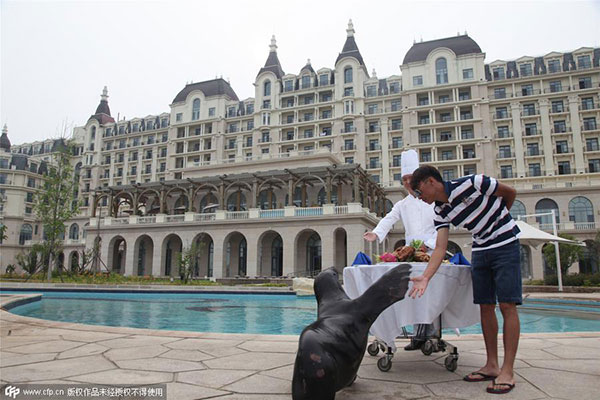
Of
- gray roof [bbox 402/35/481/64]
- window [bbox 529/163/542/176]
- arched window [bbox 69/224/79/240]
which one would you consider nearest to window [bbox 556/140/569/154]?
window [bbox 529/163/542/176]

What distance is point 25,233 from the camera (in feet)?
184

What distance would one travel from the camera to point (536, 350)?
3.85m

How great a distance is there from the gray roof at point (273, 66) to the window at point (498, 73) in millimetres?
24310

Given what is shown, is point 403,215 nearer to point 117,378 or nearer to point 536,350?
point 536,350

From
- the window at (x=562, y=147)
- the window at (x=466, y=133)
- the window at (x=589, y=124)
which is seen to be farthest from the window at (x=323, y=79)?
the window at (x=589, y=124)

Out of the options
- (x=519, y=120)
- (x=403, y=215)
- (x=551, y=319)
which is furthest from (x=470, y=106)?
(x=403, y=215)

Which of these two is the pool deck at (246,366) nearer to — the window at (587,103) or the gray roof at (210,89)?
the window at (587,103)

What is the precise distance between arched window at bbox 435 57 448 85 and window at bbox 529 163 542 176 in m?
12.1

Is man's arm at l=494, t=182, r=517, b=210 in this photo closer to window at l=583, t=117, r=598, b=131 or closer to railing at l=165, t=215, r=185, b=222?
railing at l=165, t=215, r=185, b=222

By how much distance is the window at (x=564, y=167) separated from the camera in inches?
1494

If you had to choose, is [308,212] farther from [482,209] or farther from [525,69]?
[525,69]

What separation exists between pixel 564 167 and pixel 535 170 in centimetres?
251

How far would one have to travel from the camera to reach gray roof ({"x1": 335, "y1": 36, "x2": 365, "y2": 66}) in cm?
4641

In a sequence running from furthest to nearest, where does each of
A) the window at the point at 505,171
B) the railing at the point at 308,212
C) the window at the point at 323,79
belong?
1. the window at the point at 323,79
2. the window at the point at 505,171
3. the railing at the point at 308,212
